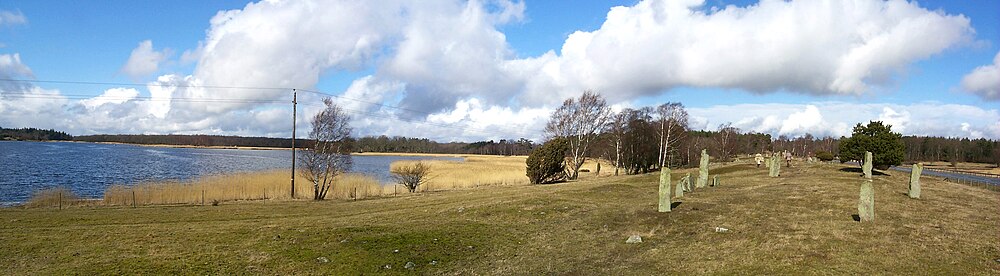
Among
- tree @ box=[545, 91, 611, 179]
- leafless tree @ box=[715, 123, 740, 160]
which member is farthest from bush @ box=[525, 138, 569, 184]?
leafless tree @ box=[715, 123, 740, 160]

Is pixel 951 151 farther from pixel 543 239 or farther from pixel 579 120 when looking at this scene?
pixel 543 239

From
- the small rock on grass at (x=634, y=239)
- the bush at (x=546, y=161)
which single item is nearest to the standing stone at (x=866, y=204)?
the small rock on grass at (x=634, y=239)

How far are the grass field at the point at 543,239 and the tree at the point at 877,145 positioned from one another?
47.2 ft

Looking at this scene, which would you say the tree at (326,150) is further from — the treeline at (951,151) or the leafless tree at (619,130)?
the treeline at (951,151)

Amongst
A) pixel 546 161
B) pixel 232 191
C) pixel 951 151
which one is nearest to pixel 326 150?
pixel 232 191

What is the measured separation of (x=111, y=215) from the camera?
25.7 metres

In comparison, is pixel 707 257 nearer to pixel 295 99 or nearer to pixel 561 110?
pixel 295 99

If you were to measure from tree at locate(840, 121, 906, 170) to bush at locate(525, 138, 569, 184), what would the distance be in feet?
77.3

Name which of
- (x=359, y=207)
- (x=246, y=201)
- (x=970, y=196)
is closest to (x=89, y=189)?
(x=246, y=201)

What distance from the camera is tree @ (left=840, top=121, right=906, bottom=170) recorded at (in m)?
39.8

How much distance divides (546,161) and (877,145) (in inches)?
1034

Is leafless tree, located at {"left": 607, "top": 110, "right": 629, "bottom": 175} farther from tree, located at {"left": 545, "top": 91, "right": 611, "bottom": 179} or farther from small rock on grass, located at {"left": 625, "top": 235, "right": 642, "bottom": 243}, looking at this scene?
small rock on grass, located at {"left": 625, "top": 235, "right": 642, "bottom": 243}

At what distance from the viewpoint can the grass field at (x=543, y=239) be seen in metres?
14.2

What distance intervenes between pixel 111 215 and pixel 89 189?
2137cm
